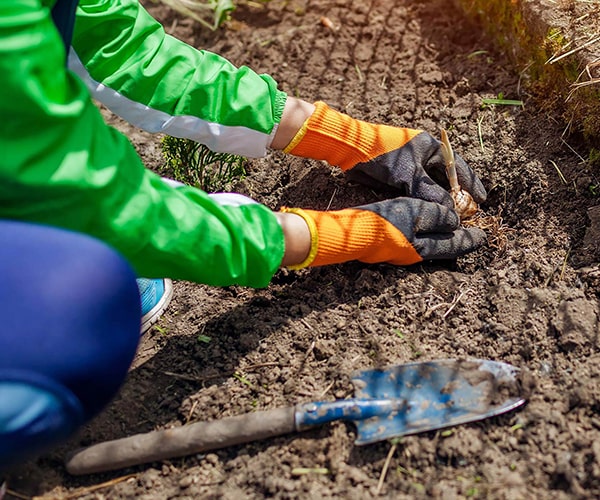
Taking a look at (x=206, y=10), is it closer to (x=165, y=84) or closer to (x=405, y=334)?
(x=165, y=84)

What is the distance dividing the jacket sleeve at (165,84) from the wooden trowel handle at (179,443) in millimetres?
844

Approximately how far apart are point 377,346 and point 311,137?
0.68 metres

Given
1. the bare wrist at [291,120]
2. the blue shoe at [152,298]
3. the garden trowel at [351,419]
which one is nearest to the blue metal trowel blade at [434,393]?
the garden trowel at [351,419]

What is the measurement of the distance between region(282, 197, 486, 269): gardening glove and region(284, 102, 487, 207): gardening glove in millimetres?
105

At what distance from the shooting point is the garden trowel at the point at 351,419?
1.62 meters

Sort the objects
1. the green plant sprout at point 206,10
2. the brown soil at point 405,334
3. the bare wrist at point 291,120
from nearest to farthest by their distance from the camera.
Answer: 1. the brown soil at point 405,334
2. the bare wrist at point 291,120
3. the green plant sprout at point 206,10

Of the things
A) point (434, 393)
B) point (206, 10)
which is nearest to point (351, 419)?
point (434, 393)

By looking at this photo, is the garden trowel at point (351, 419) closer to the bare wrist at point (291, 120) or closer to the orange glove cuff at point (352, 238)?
the orange glove cuff at point (352, 238)

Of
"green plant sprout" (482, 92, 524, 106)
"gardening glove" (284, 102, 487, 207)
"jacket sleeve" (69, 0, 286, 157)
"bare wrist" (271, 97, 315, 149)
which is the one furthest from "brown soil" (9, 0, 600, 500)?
"jacket sleeve" (69, 0, 286, 157)

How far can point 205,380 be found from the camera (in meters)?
1.84

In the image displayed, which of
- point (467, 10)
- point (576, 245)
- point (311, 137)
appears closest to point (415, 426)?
point (576, 245)

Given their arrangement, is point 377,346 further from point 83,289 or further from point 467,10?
A: point 467,10

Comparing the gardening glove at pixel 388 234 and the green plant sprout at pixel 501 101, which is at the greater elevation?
the green plant sprout at pixel 501 101

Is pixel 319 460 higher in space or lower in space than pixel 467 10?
lower
